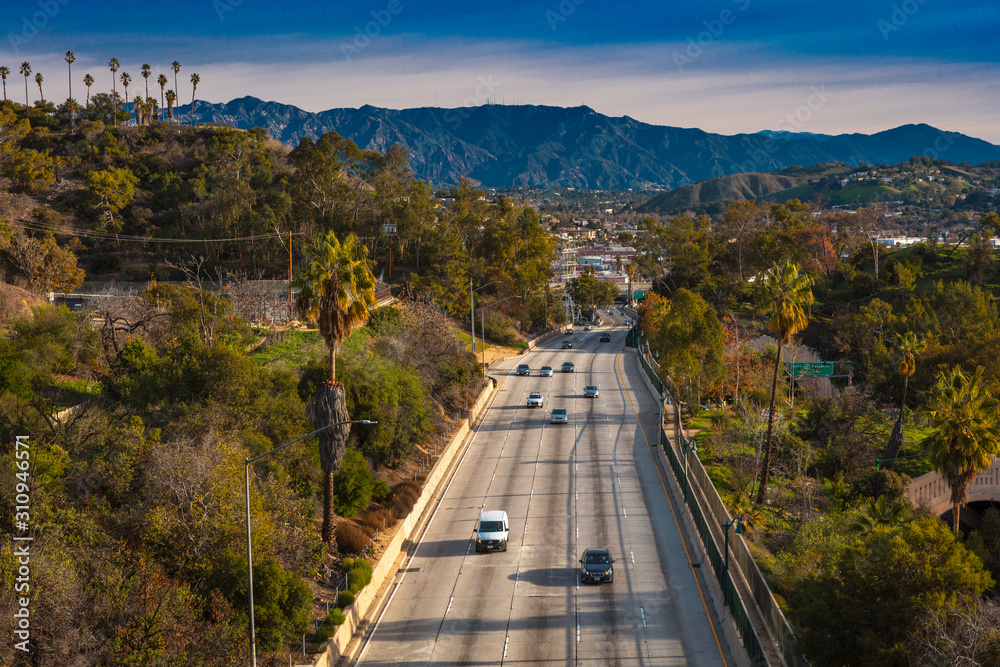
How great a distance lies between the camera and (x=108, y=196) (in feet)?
292

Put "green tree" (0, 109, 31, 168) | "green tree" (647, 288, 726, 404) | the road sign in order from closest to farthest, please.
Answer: "green tree" (647, 288, 726, 404) → the road sign → "green tree" (0, 109, 31, 168)

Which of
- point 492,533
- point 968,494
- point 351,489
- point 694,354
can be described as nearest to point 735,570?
point 492,533

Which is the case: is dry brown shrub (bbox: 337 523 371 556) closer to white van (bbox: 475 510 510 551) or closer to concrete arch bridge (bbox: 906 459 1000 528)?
white van (bbox: 475 510 510 551)

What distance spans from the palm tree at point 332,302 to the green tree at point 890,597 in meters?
16.8

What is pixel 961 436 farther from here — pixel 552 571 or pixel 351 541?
pixel 351 541

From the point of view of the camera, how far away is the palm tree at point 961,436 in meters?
31.1

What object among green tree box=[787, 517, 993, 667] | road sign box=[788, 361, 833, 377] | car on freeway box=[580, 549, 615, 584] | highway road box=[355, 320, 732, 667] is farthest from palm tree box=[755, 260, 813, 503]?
road sign box=[788, 361, 833, 377]

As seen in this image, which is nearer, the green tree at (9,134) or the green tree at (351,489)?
the green tree at (351,489)

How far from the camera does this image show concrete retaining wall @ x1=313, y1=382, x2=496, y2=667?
2389 cm

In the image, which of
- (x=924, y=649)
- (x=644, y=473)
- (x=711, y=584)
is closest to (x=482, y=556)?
(x=711, y=584)

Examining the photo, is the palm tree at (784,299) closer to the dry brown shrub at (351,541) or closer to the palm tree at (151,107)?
the dry brown shrub at (351,541)

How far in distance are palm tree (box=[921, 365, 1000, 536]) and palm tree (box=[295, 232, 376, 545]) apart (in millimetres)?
23586

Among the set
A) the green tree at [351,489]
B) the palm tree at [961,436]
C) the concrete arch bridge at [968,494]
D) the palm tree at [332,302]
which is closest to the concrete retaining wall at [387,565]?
the green tree at [351,489]

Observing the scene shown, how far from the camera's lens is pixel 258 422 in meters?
34.6
